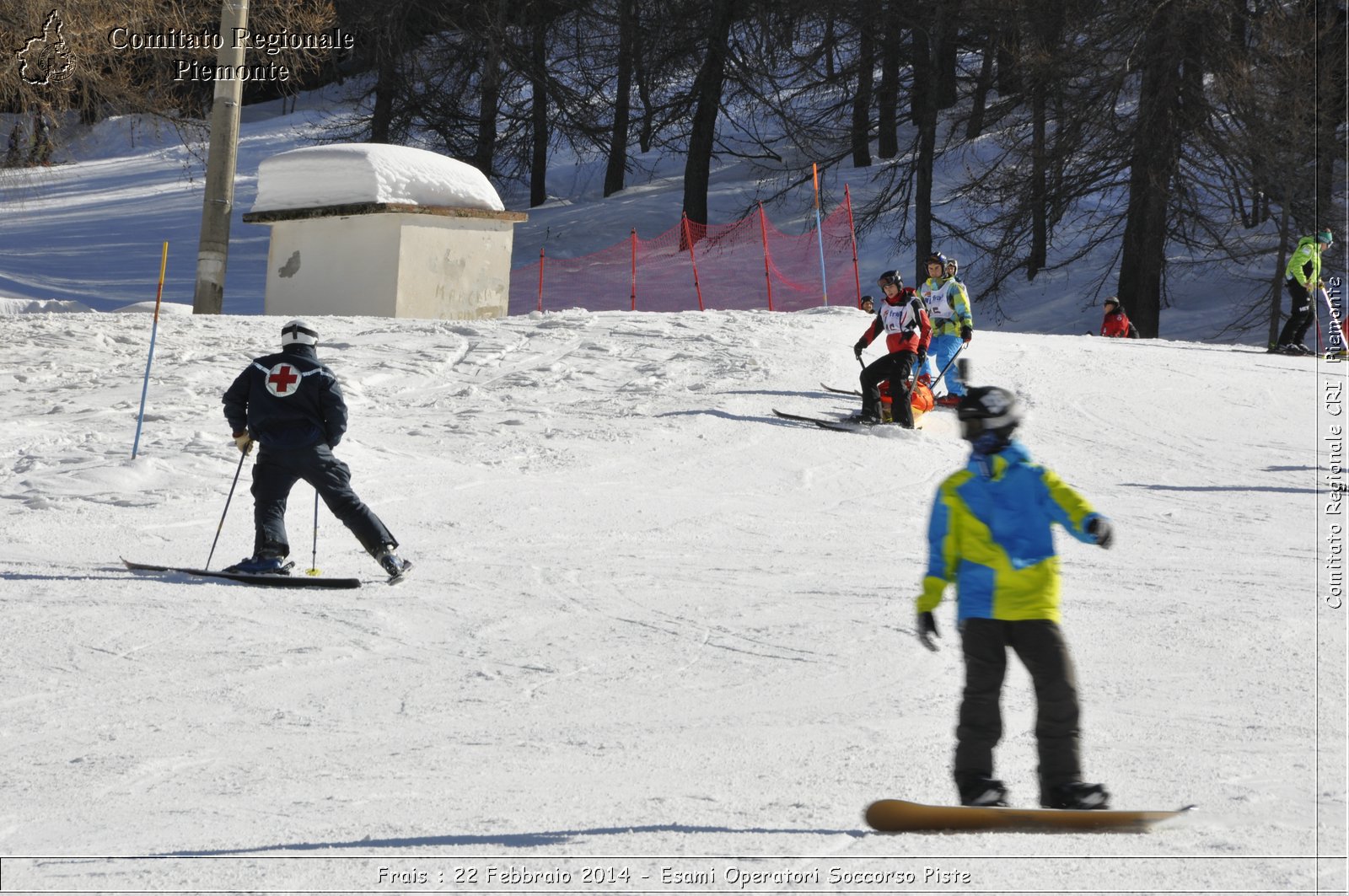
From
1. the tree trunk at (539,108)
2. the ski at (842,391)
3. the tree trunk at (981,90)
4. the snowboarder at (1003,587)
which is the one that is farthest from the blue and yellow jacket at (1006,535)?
the tree trunk at (539,108)

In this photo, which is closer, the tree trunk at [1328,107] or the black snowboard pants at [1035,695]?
the black snowboard pants at [1035,695]

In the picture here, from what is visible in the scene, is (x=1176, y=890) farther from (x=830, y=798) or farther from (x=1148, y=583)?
(x=1148, y=583)

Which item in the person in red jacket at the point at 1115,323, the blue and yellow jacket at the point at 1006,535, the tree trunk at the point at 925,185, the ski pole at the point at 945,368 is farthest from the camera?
the tree trunk at the point at 925,185

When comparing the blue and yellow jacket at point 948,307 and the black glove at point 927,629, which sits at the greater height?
the blue and yellow jacket at point 948,307

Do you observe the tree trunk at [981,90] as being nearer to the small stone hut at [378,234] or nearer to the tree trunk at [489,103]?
the tree trunk at [489,103]

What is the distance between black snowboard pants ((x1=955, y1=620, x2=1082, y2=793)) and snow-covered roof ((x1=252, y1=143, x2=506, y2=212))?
14.5 metres

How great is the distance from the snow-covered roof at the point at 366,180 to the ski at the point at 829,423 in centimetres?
669

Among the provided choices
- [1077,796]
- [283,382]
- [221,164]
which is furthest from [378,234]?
[1077,796]

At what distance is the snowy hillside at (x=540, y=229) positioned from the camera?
27688 millimetres

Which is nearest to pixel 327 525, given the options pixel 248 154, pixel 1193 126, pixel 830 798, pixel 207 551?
pixel 207 551

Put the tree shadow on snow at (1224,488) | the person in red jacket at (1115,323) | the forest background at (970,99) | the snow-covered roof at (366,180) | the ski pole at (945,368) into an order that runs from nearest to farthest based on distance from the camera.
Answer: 1. the tree shadow on snow at (1224,488)
2. the ski pole at (945,368)
3. the snow-covered roof at (366,180)
4. the person in red jacket at (1115,323)
5. the forest background at (970,99)

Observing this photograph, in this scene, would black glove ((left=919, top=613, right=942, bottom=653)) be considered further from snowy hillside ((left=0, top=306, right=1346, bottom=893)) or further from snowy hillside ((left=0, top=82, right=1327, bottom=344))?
snowy hillside ((left=0, top=82, right=1327, bottom=344))

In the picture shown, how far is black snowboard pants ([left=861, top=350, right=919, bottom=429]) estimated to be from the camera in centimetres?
1327

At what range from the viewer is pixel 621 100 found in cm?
3397
